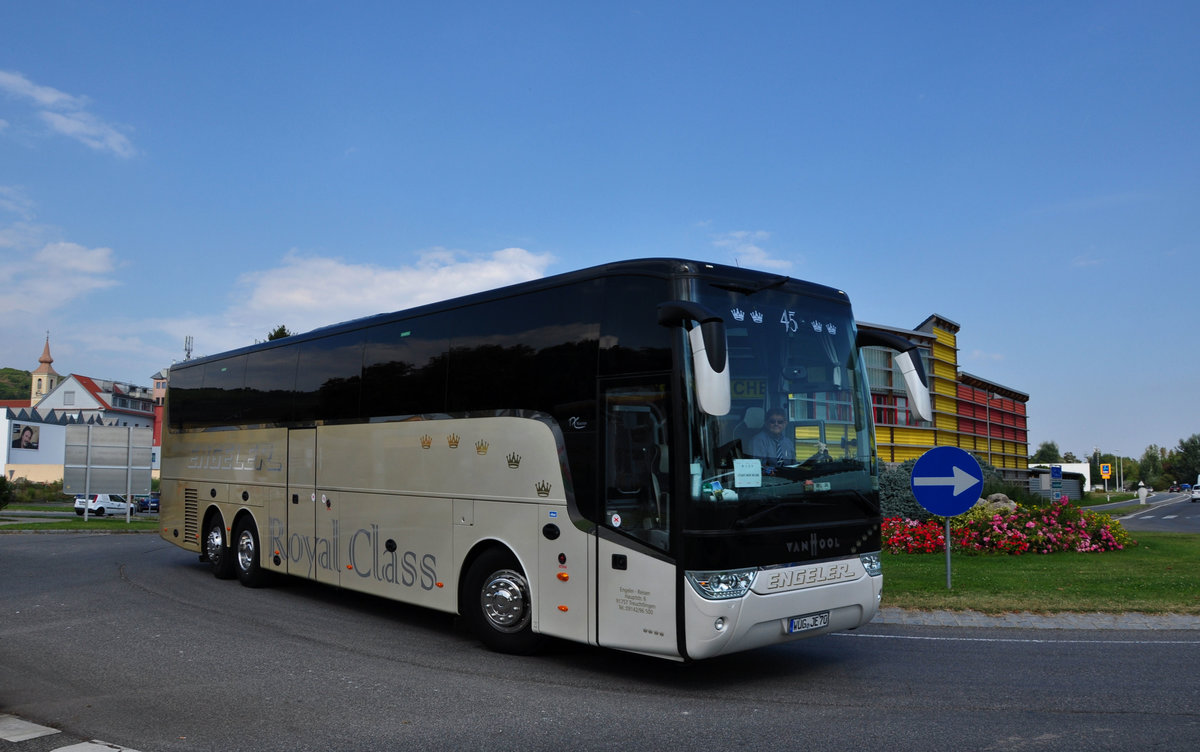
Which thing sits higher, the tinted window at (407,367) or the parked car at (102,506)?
the tinted window at (407,367)

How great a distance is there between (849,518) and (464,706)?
3507mm

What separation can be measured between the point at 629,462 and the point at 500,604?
2261 mm

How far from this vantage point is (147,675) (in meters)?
7.46

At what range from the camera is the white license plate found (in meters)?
7.03

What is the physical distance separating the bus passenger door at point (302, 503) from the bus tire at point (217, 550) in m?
2.32

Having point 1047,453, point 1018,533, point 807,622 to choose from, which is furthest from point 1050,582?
point 1047,453

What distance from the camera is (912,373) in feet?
26.3

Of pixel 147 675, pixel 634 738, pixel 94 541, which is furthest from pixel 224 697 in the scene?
pixel 94 541

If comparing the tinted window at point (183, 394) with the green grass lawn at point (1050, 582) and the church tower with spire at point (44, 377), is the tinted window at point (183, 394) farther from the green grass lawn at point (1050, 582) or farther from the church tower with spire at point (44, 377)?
the church tower with spire at point (44, 377)

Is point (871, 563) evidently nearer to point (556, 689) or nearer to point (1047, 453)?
point (556, 689)

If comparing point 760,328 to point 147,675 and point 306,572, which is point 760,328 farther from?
point 306,572

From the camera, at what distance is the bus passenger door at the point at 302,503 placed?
Answer: 11.6 metres

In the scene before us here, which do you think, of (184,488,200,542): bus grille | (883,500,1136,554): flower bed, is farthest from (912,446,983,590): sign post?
(184,488,200,542): bus grille

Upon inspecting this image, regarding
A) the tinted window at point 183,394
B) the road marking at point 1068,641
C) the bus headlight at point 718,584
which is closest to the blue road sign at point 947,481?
the road marking at point 1068,641
